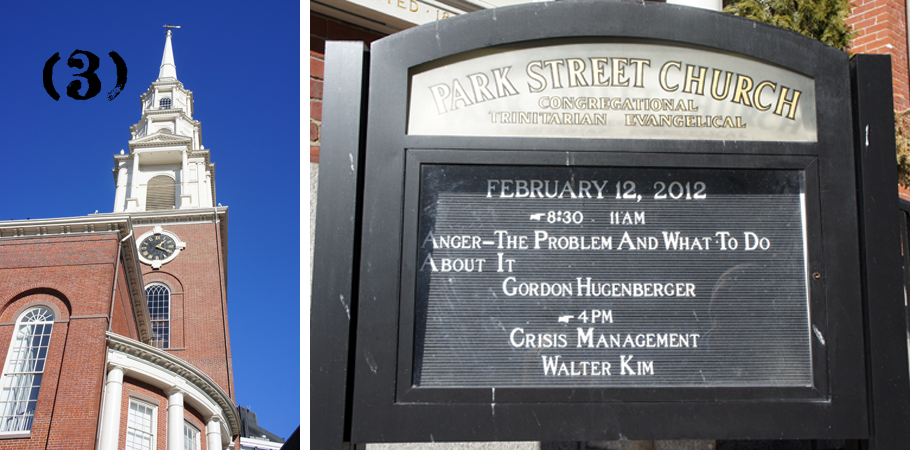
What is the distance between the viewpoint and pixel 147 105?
182 ft

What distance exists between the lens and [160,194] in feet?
161

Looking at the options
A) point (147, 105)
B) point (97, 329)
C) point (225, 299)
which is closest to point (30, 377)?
point (97, 329)

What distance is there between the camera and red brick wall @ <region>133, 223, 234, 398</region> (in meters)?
39.8

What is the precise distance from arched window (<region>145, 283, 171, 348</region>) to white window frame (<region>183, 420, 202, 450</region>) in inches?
574

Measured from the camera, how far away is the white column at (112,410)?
70.9 feet

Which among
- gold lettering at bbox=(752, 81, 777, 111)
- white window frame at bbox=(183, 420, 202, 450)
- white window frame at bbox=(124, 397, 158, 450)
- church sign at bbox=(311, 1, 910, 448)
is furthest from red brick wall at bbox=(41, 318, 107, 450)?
gold lettering at bbox=(752, 81, 777, 111)

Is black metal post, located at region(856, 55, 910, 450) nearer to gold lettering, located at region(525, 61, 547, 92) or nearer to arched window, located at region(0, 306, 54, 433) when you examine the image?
gold lettering, located at region(525, 61, 547, 92)

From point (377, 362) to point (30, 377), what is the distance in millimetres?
24541

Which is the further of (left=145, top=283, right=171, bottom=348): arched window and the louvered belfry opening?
the louvered belfry opening

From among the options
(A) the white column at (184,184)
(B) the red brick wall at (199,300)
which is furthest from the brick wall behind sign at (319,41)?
(A) the white column at (184,184)

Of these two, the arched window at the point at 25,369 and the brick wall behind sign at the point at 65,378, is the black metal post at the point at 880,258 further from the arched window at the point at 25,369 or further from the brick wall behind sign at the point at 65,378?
the arched window at the point at 25,369

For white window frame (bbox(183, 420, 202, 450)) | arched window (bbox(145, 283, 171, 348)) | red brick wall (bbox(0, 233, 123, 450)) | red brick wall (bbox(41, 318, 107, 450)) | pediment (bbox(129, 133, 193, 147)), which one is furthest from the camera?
pediment (bbox(129, 133, 193, 147))

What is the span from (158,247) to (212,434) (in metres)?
18.9

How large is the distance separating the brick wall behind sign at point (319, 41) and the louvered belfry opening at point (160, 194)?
48.3 m
